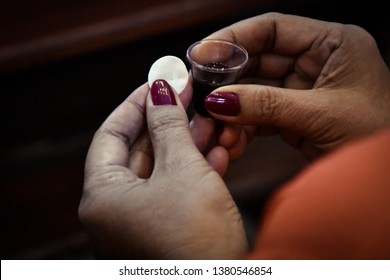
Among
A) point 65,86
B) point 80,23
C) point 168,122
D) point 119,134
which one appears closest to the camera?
point 168,122

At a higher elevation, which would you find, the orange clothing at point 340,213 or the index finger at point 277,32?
the orange clothing at point 340,213

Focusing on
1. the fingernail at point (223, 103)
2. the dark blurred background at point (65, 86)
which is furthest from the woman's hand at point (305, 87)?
the dark blurred background at point (65, 86)

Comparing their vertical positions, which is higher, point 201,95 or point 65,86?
point 201,95

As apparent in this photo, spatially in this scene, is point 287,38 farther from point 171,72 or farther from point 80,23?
point 80,23

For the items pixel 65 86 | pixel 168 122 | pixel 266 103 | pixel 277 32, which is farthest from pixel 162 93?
pixel 65 86

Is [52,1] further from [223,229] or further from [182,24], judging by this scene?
[223,229]

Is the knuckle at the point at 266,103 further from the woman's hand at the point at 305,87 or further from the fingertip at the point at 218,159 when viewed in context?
the fingertip at the point at 218,159

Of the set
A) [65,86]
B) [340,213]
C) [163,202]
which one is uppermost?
[340,213]
